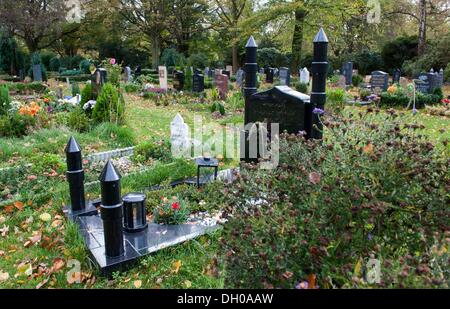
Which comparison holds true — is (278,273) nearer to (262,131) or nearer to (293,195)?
(293,195)

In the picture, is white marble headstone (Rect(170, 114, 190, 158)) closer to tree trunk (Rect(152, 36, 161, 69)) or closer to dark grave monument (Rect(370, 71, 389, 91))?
dark grave monument (Rect(370, 71, 389, 91))

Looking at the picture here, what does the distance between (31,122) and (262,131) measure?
506 centimetres

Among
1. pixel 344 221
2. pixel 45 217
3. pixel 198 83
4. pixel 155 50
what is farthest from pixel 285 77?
pixel 344 221

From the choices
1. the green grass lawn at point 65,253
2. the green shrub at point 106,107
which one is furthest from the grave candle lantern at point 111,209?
the green shrub at point 106,107

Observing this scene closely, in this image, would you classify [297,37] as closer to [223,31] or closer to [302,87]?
[302,87]

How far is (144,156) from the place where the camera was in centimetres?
649

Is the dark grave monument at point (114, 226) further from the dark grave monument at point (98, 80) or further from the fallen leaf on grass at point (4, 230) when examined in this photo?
the dark grave monument at point (98, 80)

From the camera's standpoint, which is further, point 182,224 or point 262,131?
point 262,131

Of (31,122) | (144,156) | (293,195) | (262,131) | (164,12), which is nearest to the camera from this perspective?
(293,195)

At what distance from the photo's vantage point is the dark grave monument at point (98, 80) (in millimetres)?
9633

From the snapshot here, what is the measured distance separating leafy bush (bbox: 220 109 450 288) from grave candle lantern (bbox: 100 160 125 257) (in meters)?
1.04

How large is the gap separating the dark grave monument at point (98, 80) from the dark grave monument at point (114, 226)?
18.2ft
